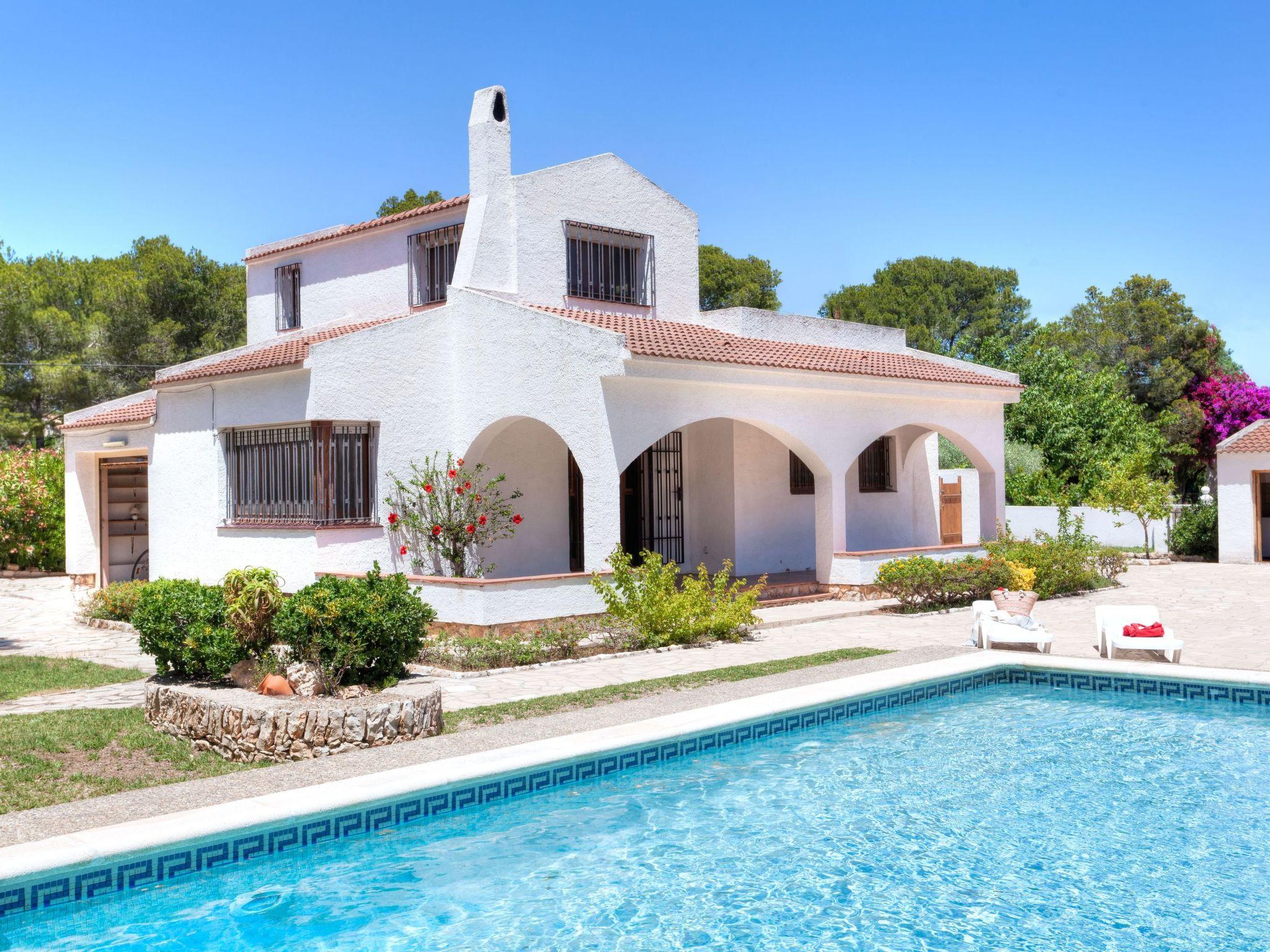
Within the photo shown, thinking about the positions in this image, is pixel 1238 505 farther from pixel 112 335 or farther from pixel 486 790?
pixel 112 335

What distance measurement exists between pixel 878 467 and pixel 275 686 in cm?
1665

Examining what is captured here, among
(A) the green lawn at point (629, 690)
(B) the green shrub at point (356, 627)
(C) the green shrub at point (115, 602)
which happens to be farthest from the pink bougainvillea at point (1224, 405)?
(B) the green shrub at point (356, 627)

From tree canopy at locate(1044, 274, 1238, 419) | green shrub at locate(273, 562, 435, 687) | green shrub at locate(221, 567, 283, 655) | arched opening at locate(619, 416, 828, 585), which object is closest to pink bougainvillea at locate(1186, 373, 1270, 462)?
tree canopy at locate(1044, 274, 1238, 419)

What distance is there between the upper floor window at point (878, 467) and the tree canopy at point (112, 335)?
2362 centimetres

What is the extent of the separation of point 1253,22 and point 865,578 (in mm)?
12890

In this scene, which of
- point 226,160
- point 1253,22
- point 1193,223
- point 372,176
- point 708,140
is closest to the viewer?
point 1253,22

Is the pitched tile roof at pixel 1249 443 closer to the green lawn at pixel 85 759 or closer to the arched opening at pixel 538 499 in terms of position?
the arched opening at pixel 538 499

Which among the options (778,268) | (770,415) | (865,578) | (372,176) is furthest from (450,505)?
(778,268)

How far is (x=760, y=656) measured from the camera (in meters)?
13.3

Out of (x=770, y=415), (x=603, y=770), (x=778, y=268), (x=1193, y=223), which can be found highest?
(x=778, y=268)

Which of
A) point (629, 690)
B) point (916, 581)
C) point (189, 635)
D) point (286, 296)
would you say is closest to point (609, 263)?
point (286, 296)

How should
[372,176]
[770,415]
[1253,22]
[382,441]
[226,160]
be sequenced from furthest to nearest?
[372,176], [226,160], [1253,22], [770,415], [382,441]

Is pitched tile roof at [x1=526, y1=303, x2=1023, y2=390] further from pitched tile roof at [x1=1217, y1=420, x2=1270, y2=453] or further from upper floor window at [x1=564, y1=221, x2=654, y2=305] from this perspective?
pitched tile roof at [x1=1217, y1=420, x2=1270, y2=453]

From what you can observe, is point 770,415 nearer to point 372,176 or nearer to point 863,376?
point 863,376
